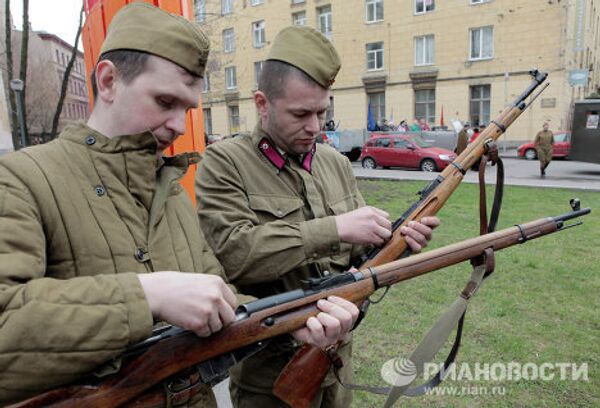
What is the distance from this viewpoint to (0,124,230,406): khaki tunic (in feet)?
3.06

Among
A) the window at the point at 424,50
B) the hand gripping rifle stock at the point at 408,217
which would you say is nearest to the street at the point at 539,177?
the window at the point at 424,50

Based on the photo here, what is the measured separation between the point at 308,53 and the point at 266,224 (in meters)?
0.79

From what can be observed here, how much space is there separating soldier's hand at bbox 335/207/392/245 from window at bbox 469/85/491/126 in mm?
26559

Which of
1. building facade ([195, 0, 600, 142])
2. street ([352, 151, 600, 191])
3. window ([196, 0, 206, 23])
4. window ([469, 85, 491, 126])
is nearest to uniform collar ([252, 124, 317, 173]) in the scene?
window ([196, 0, 206, 23])

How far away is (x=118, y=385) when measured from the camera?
116cm

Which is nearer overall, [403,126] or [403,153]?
[403,153]

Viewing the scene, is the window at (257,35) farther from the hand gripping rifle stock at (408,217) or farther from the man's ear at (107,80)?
the man's ear at (107,80)

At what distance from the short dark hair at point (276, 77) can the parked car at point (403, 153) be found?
635 inches

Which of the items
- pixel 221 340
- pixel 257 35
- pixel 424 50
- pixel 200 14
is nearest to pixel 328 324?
pixel 221 340

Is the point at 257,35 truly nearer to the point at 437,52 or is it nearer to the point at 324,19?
the point at 324,19

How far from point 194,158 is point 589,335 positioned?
4296mm

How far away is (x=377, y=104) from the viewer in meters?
30.5

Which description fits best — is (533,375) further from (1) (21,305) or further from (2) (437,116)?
(2) (437,116)

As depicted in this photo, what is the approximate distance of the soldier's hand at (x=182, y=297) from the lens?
104cm
